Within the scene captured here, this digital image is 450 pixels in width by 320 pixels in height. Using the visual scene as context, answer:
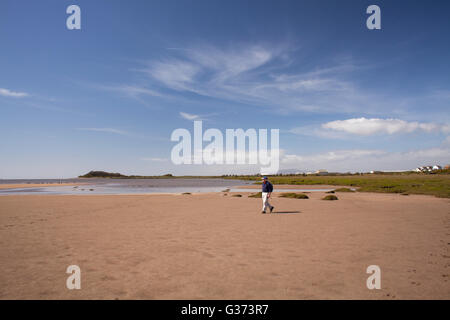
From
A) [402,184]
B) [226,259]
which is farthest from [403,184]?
[226,259]

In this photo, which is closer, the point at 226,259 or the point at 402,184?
the point at 226,259

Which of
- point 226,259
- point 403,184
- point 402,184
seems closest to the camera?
point 226,259

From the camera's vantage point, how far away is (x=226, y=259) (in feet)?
28.0

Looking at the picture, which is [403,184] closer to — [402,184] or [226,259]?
[402,184]

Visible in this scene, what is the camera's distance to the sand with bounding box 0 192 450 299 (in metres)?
6.18

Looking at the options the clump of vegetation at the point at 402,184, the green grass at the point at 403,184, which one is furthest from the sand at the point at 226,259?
the clump of vegetation at the point at 402,184

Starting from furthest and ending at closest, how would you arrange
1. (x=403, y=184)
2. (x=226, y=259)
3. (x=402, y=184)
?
(x=402, y=184) < (x=403, y=184) < (x=226, y=259)

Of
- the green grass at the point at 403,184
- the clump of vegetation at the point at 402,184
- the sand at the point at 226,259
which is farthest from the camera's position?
the clump of vegetation at the point at 402,184

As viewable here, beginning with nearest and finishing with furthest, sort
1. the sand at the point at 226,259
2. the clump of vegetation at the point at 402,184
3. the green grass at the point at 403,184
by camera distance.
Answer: the sand at the point at 226,259 → the green grass at the point at 403,184 → the clump of vegetation at the point at 402,184

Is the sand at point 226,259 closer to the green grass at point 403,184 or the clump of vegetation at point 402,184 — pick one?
the green grass at point 403,184

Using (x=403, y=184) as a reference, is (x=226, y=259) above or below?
above

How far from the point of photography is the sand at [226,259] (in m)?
6.18
